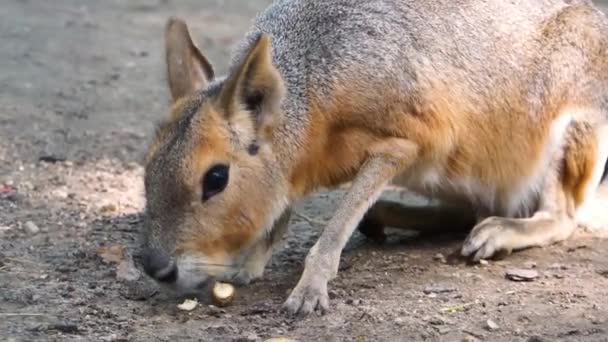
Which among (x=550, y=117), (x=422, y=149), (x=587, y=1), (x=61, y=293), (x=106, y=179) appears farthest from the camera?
(x=106, y=179)

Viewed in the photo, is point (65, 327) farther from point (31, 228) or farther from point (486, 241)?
point (486, 241)

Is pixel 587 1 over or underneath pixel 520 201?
over

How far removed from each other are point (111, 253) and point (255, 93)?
1.00m

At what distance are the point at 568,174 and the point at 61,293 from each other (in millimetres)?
2042

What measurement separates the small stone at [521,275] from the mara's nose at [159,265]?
1.25 meters

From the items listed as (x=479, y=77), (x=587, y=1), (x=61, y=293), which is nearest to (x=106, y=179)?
(x=61, y=293)

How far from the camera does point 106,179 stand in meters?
5.61

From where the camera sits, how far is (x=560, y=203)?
15.8ft

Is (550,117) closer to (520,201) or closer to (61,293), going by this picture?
(520,201)

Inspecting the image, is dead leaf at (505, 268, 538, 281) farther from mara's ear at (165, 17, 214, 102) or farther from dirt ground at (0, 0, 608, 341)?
mara's ear at (165, 17, 214, 102)

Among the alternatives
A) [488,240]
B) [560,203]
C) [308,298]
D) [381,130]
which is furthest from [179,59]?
[560,203]

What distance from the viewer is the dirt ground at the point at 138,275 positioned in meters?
3.79

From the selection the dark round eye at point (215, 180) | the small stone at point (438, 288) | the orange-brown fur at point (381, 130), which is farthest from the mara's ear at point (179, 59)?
the small stone at point (438, 288)

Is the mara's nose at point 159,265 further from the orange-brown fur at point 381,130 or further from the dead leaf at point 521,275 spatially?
the dead leaf at point 521,275
